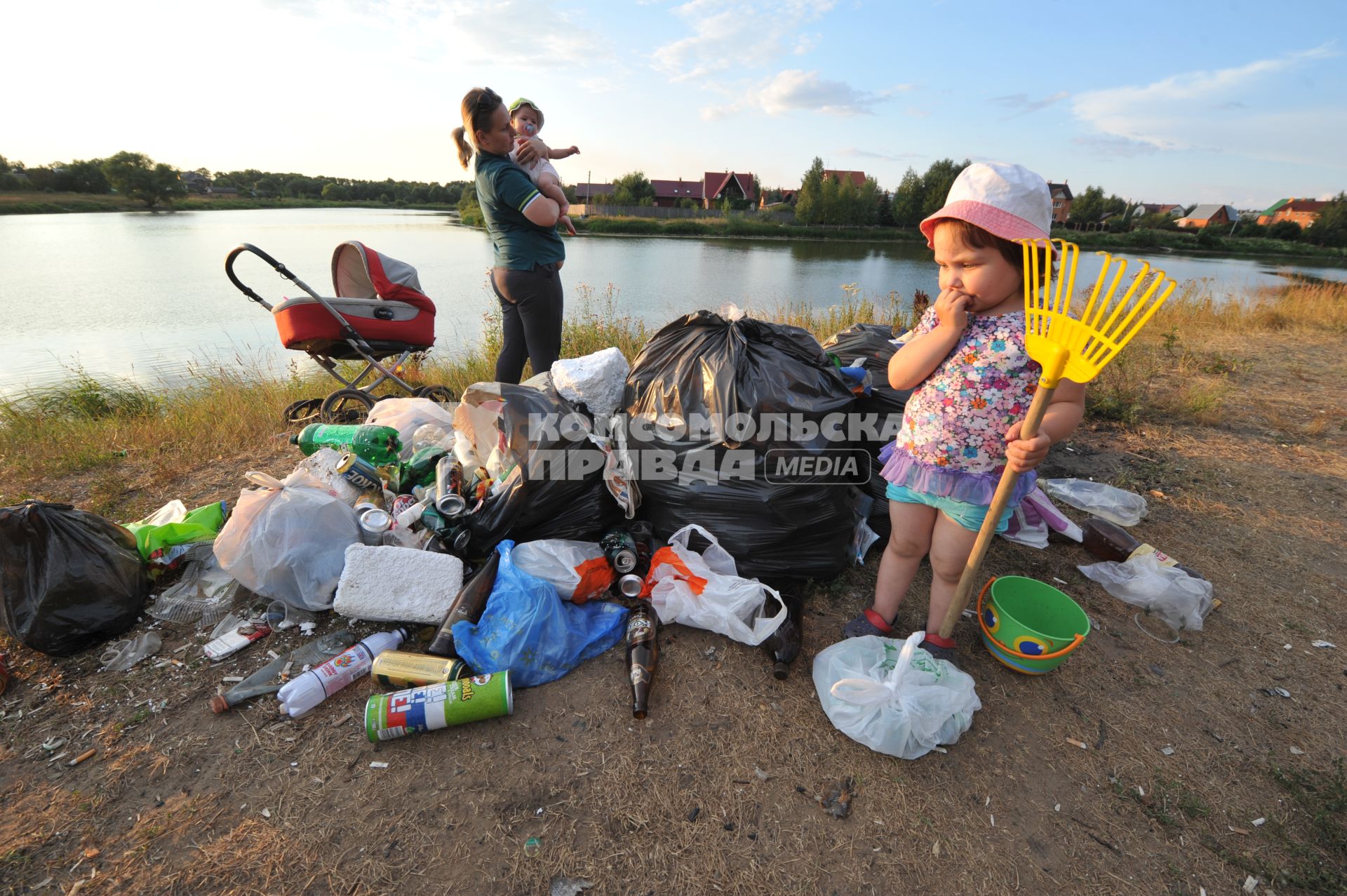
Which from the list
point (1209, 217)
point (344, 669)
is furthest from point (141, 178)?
point (1209, 217)

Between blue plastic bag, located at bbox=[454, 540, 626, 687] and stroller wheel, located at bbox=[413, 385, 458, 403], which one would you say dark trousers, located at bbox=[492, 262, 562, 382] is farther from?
blue plastic bag, located at bbox=[454, 540, 626, 687]

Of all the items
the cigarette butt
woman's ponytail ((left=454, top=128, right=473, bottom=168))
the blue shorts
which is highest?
woman's ponytail ((left=454, top=128, right=473, bottom=168))

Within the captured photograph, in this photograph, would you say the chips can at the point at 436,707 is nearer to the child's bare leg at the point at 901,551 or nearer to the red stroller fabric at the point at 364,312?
the child's bare leg at the point at 901,551

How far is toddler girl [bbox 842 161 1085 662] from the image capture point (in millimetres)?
1373

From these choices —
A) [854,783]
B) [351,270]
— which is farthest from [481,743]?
[351,270]

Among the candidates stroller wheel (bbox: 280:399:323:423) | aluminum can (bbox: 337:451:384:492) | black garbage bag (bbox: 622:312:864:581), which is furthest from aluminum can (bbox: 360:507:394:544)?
stroller wheel (bbox: 280:399:323:423)

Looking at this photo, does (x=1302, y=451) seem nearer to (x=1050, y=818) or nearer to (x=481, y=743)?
(x=1050, y=818)

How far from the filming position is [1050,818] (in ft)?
4.30

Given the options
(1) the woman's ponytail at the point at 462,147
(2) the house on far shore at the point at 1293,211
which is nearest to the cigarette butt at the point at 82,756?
(1) the woman's ponytail at the point at 462,147

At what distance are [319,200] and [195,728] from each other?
172 ft

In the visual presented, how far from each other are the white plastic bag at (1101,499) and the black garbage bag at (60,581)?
3759 mm

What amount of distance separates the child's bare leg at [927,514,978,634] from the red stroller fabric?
307cm

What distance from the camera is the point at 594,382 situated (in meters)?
2.29

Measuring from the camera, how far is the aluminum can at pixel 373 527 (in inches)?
79.5
